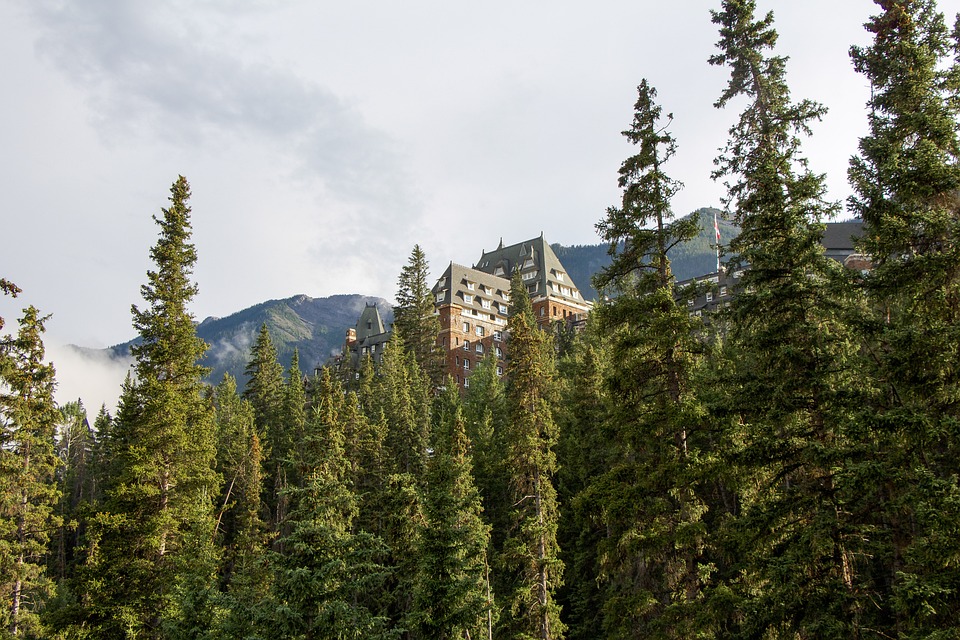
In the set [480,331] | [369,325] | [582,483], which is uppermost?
[369,325]

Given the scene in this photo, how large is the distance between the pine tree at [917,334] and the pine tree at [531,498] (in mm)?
14811

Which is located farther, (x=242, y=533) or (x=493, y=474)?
(x=493, y=474)

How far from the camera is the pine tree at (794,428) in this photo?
1380 centimetres

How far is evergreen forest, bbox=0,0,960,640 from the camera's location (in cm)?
1366

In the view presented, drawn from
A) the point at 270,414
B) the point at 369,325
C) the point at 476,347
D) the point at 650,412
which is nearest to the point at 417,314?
the point at 270,414

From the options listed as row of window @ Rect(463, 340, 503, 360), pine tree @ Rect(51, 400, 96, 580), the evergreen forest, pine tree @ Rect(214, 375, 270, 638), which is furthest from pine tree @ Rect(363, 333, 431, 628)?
row of window @ Rect(463, 340, 503, 360)

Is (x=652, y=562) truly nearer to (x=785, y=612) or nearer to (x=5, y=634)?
(x=785, y=612)

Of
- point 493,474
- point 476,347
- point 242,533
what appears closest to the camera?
point 242,533

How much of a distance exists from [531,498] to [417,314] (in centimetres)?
4530

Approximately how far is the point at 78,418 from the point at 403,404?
7164 centimetres

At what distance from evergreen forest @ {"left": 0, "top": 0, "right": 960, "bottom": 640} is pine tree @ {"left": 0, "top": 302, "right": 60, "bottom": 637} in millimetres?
114

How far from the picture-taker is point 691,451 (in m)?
17.9

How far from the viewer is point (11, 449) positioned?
29094 mm

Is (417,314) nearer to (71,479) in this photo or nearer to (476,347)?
(476,347)
